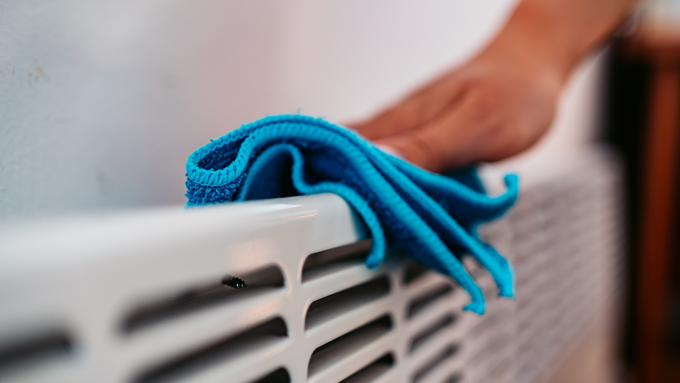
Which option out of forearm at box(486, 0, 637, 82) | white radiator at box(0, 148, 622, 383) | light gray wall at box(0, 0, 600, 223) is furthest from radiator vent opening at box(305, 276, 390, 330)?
forearm at box(486, 0, 637, 82)

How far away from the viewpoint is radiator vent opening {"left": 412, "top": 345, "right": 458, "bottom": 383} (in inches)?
11.0

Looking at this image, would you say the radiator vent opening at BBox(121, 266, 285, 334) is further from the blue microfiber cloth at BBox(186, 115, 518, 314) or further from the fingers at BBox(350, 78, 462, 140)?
the fingers at BBox(350, 78, 462, 140)

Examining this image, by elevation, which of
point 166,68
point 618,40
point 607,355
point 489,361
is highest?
point 618,40

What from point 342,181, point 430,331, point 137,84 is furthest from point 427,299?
point 137,84

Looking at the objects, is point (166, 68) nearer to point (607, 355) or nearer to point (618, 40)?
point (607, 355)

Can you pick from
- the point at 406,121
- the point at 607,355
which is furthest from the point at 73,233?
→ the point at 607,355

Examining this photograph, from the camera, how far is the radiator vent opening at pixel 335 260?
0.62 ft

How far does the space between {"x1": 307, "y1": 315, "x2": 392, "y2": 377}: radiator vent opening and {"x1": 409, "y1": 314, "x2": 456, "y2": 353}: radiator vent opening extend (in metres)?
0.04

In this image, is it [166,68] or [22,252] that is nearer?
[22,252]

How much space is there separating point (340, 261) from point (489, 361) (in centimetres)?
25

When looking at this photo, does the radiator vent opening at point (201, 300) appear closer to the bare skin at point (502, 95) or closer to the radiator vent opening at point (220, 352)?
the radiator vent opening at point (220, 352)

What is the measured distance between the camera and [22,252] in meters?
0.10

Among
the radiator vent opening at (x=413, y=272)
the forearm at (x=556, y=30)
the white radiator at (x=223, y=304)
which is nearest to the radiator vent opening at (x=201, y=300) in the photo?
the white radiator at (x=223, y=304)

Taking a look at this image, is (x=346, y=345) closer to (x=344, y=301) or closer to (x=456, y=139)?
(x=344, y=301)
